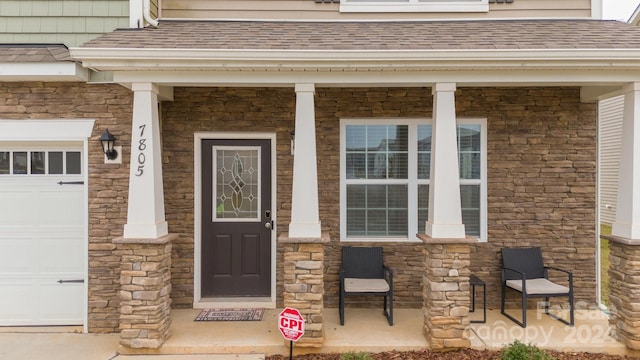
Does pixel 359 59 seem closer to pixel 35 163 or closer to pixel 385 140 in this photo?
pixel 385 140

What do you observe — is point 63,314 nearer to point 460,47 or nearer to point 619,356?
point 460,47

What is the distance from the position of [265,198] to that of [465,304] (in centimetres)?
266

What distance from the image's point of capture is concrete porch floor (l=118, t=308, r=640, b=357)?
3965 mm

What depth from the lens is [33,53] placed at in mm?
4258

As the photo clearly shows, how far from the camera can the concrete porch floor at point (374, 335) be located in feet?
13.0

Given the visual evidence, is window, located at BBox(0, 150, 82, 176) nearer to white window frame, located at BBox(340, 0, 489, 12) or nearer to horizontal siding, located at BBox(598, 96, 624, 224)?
white window frame, located at BBox(340, 0, 489, 12)

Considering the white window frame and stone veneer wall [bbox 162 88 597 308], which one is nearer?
stone veneer wall [bbox 162 88 597 308]

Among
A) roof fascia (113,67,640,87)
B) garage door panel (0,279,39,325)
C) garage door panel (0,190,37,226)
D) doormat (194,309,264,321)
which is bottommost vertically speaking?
doormat (194,309,264,321)

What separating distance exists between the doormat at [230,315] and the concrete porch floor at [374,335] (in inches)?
3.7

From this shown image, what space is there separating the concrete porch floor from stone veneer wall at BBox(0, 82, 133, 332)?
0.79 m

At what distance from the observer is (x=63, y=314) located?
179 inches

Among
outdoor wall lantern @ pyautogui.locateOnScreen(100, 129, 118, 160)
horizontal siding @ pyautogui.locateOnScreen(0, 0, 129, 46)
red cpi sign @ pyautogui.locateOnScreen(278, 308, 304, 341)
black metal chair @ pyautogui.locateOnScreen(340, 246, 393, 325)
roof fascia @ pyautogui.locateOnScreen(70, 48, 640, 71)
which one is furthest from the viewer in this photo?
black metal chair @ pyautogui.locateOnScreen(340, 246, 393, 325)

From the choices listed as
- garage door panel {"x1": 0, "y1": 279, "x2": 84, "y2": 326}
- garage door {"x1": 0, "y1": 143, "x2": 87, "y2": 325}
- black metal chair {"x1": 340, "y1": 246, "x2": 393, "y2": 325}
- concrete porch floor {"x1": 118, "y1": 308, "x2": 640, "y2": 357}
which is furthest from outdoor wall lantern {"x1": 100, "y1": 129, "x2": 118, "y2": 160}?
black metal chair {"x1": 340, "y1": 246, "x2": 393, "y2": 325}

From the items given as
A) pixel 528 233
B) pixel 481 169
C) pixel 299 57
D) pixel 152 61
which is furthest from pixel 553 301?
pixel 152 61
